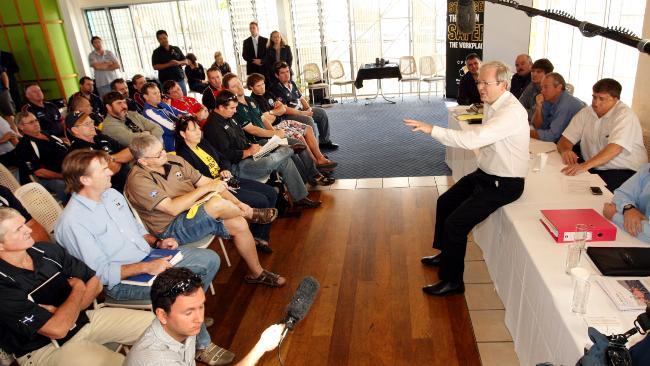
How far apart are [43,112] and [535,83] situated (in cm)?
601

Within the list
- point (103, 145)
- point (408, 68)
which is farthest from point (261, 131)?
point (408, 68)

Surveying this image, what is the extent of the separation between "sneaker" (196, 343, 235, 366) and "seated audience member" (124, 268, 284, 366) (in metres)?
1.11

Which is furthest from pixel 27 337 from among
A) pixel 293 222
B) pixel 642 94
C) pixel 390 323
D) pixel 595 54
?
pixel 595 54

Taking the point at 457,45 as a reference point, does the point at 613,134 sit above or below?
below

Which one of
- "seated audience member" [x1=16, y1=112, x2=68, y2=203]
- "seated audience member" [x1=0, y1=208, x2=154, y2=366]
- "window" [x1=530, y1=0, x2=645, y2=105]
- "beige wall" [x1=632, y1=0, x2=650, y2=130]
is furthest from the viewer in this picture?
"window" [x1=530, y1=0, x2=645, y2=105]

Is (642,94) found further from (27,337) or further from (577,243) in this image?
(27,337)

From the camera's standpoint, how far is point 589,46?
5.62 metres

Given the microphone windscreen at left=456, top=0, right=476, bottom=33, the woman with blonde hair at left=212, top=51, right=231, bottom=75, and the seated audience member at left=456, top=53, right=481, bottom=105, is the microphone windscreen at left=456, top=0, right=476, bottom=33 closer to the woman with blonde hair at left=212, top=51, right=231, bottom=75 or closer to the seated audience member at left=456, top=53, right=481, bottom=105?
the seated audience member at left=456, top=53, right=481, bottom=105

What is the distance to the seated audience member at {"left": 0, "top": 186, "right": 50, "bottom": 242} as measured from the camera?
2.64 meters

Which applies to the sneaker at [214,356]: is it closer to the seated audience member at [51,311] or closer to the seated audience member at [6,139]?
the seated audience member at [51,311]

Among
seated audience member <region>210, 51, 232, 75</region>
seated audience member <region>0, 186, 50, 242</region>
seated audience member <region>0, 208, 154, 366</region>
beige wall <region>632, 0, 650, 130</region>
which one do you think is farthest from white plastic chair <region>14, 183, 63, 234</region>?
seated audience member <region>210, 51, 232, 75</region>

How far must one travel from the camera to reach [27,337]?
2.00 metres

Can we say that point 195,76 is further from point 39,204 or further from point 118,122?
point 39,204

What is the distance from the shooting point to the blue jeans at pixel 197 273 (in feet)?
8.29
